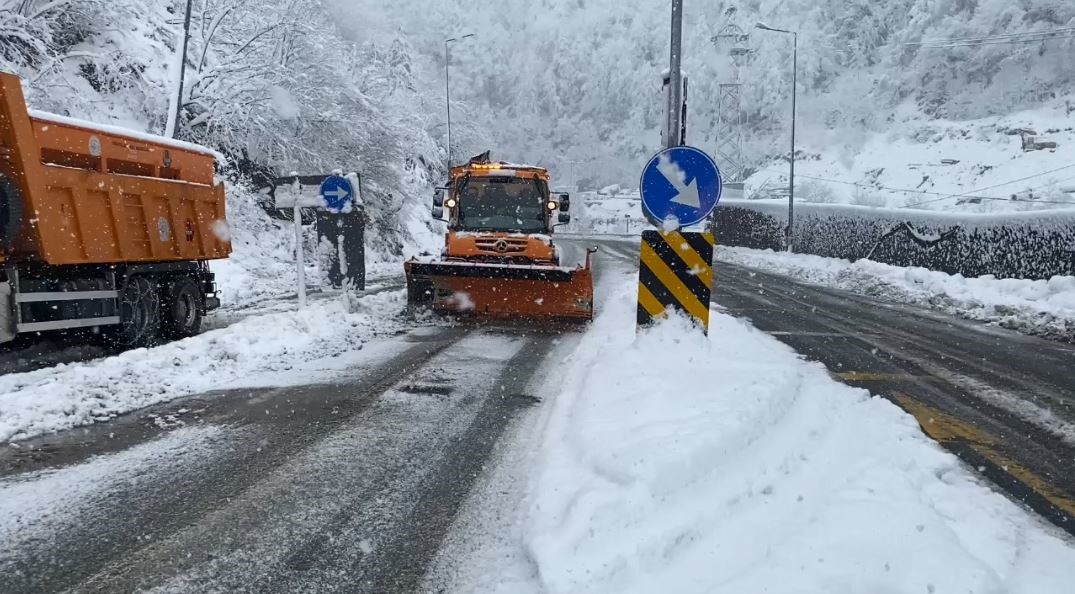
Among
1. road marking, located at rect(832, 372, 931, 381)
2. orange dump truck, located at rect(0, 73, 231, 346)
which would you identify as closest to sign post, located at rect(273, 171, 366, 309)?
orange dump truck, located at rect(0, 73, 231, 346)

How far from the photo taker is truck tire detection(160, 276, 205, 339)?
10.2 meters

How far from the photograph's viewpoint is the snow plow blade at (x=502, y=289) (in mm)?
10523

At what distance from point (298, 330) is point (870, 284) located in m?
14.1

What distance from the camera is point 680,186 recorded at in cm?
714

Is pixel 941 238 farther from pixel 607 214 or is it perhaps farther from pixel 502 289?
pixel 607 214

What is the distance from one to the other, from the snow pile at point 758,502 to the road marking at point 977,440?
0.19 m

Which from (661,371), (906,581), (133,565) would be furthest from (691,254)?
(133,565)

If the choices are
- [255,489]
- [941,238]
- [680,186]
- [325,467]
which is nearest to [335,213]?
[680,186]

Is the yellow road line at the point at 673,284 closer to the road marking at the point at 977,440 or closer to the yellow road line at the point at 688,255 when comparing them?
the yellow road line at the point at 688,255

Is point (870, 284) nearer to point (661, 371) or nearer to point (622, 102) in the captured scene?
point (661, 371)

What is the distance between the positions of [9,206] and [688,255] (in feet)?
23.1

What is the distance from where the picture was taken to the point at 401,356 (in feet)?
27.0

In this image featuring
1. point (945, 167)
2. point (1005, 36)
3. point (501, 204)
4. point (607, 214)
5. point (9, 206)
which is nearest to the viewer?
point (9, 206)

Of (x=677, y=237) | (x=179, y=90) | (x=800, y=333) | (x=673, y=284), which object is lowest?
(x=800, y=333)
